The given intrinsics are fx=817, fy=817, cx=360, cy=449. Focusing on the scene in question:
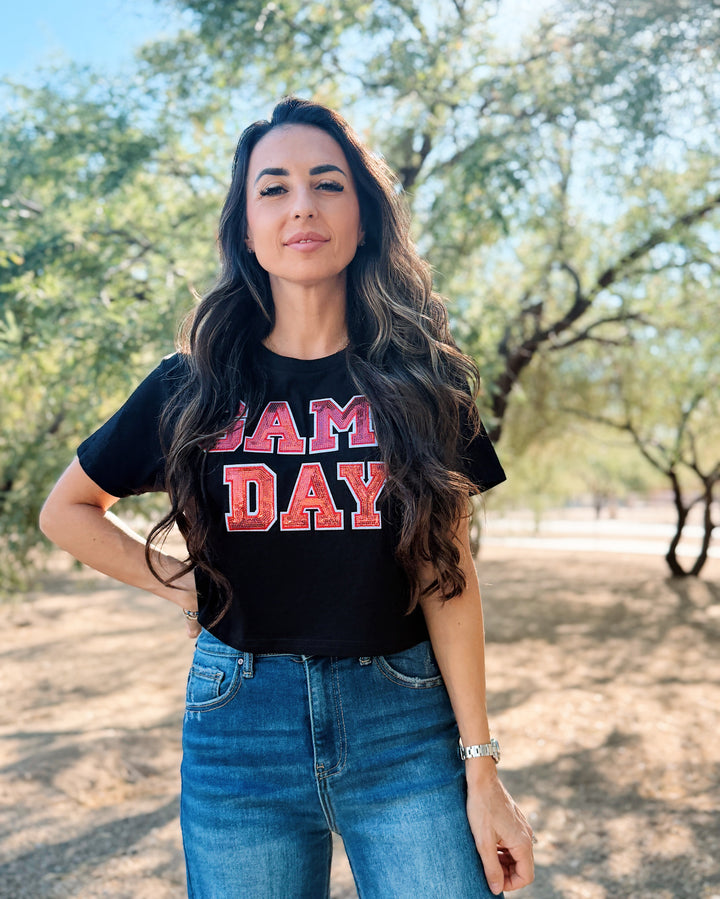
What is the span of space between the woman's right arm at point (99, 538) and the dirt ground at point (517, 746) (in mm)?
692

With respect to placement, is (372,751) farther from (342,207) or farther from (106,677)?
(106,677)

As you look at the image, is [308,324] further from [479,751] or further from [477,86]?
[477,86]

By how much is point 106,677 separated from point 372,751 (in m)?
7.76

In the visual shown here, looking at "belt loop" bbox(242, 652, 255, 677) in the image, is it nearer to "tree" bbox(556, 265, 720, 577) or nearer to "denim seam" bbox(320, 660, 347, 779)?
"denim seam" bbox(320, 660, 347, 779)

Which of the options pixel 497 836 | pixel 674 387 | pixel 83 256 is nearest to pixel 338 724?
pixel 497 836

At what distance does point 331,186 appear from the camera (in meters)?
1.63

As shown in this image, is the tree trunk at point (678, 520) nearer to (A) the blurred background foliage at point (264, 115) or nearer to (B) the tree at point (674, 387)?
(B) the tree at point (674, 387)

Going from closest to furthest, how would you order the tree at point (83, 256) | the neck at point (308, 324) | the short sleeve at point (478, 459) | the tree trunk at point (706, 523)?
the short sleeve at point (478, 459) → the neck at point (308, 324) → the tree at point (83, 256) → the tree trunk at point (706, 523)

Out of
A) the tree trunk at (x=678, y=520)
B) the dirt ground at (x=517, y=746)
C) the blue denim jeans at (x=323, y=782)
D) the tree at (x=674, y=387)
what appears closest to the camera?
the blue denim jeans at (x=323, y=782)

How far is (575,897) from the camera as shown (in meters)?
3.73

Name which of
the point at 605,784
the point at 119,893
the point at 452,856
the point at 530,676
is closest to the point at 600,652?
the point at 530,676

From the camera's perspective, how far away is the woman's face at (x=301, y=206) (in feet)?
5.19

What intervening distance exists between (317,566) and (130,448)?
44cm

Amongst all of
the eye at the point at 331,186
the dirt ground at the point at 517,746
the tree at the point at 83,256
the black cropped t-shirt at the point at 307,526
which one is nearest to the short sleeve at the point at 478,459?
the black cropped t-shirt at the point at 307,526
